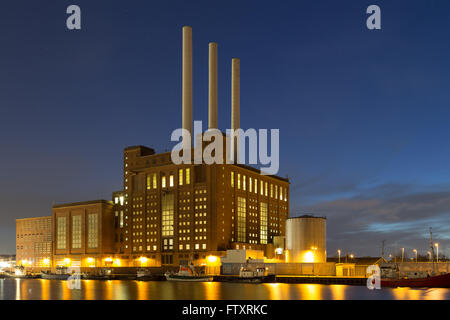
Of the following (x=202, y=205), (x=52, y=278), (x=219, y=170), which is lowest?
(x=52, y=278)

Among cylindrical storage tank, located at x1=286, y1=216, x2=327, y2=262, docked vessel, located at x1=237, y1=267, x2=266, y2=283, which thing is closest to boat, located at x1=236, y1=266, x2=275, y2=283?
docked vessel, located at x1=237, y1=267, x2=266, y2=283

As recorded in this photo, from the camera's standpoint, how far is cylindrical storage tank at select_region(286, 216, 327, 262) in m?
170

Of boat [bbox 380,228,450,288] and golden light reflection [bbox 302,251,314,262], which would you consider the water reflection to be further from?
golden light reflection [bbox 302,251,314,262]

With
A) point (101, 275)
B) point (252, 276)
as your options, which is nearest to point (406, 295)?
point (252, 276)

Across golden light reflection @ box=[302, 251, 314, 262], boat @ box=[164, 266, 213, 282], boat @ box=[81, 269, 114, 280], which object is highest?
golden light reflection @ box=[302, 251, 314, 262]

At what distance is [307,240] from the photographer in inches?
6718

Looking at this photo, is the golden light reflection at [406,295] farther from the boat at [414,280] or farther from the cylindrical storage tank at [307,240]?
the cylindrical storage tank at [307,240]

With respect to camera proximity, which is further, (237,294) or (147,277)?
(147,277)

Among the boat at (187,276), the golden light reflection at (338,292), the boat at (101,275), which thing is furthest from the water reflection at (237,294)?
the boat at (101,275)

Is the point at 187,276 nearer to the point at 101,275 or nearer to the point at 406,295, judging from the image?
the point at 101,275
